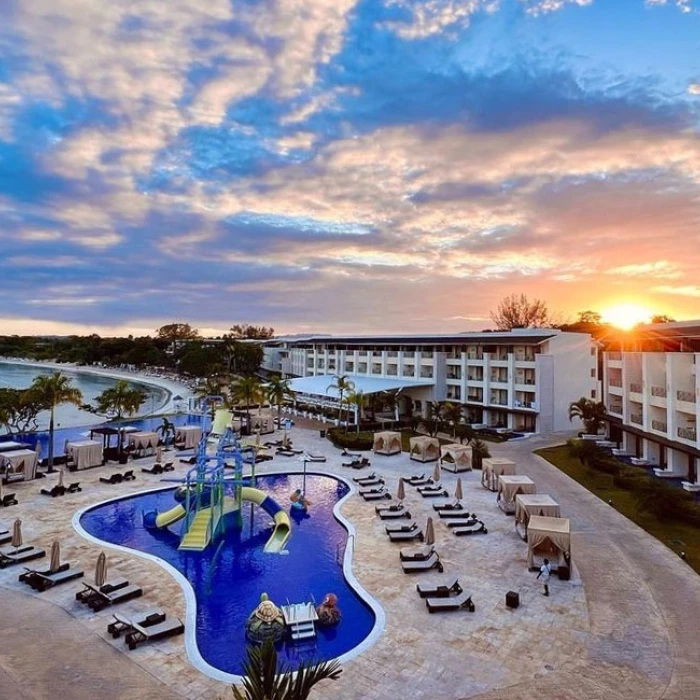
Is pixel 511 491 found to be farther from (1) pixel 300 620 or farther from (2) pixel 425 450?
(1) pixel 300 620

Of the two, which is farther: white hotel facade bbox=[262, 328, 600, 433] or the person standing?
white hotel facade bbox=[262, 328, 600, 433]

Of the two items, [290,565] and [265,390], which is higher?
[265,390]

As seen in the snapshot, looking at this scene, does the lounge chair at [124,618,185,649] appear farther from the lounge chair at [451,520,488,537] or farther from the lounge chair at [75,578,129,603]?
the lounge chair at [451,520,488,537]

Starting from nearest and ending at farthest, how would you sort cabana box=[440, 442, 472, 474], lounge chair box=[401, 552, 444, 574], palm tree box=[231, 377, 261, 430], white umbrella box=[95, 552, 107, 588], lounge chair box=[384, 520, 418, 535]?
white umbrella box=[95, 552, 107, 588] → lounge chair box=[401, 552, 444, 574] → lounge chair box=[384, 520, 418, 535] → cabana box=[440, 442, 472, 474] → palm tree box=[231, 377, 261, 430]

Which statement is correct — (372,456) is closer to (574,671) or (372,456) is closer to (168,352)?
(574,671)

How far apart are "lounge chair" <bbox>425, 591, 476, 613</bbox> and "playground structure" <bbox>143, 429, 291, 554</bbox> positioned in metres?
8.95

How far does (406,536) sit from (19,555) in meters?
16.1

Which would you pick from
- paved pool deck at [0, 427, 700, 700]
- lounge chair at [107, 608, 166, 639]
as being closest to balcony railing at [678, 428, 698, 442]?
paved pool deck at [0, 427, 700, 700]

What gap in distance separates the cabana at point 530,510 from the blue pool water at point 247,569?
330 inches

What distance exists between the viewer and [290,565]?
2216cm

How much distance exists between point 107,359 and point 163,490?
465 ft

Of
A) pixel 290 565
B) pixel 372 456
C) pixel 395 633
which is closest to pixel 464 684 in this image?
pixel 395 633

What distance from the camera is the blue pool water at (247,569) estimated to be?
52.0ft

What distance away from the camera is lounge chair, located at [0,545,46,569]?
20344 mm
